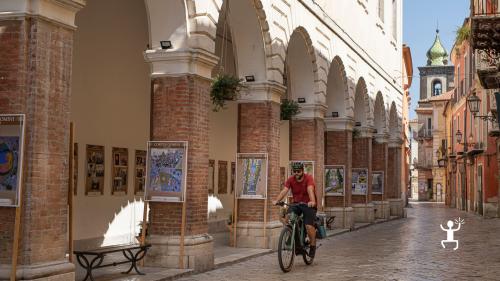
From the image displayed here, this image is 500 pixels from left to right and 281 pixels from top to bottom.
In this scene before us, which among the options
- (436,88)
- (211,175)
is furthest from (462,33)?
(436,88)

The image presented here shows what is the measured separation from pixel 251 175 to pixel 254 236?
1.21m

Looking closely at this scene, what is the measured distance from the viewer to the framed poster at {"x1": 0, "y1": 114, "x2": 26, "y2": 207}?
23.5 feet

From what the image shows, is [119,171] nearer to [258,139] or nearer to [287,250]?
[258,139]

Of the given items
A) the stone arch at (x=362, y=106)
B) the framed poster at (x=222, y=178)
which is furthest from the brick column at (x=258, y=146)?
the stone arch at (x=362, y=106)

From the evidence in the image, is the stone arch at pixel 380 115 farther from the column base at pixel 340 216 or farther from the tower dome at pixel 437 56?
the tower dome at pixel 437 56

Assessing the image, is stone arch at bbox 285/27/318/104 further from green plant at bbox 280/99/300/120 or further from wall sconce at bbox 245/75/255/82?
wall sconce at bbox 245/75/255/82

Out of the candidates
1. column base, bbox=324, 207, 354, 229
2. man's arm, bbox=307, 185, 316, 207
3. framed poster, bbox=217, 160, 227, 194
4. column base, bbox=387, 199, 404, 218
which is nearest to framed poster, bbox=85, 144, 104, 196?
man's arm, bbox=307, 185, 316, 207

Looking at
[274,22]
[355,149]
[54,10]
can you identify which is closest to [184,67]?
[54,10]

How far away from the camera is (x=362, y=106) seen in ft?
81.6

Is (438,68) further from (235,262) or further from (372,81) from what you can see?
(235,262)

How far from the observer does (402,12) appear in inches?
1345

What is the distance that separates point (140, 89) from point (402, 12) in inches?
889

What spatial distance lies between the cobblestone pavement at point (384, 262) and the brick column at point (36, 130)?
316 cm

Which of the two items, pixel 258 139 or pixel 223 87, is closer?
pixel 223 87
